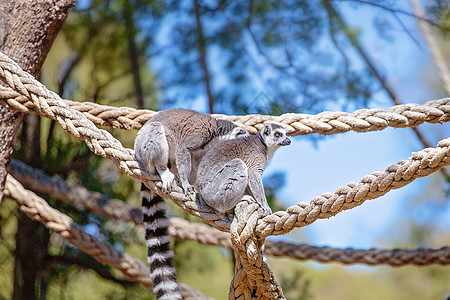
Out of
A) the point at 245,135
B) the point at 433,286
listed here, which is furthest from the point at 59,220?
the point at 433,286

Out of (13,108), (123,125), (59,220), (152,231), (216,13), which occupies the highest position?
(216,13)

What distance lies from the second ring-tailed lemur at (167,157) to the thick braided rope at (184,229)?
1188 millimetres

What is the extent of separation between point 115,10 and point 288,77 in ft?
Answer: 6.48

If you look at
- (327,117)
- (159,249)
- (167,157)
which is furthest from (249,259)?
(327,117)

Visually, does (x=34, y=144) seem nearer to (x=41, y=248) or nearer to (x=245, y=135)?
(x=41, y=248)

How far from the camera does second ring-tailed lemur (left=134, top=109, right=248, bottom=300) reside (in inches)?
88.8

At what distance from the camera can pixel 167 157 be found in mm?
2383

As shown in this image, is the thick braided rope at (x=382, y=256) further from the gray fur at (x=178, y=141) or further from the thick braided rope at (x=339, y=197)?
the thick braided rope at (x=339, y=197)

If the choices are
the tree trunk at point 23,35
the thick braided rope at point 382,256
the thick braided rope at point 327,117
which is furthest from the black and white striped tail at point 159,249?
the thick braided rope at point 382,256

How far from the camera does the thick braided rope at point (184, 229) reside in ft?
10.9

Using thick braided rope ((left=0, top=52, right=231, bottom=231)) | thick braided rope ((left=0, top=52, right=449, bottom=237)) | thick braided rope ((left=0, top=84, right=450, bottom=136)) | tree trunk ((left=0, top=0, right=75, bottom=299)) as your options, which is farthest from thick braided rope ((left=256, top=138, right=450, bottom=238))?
tree trunk ((left=0, top=0, right=75, bottom=299))

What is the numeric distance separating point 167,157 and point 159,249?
0.44m

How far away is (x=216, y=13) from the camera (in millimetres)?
4816

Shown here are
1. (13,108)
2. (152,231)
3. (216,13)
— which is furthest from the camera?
(216,13)
